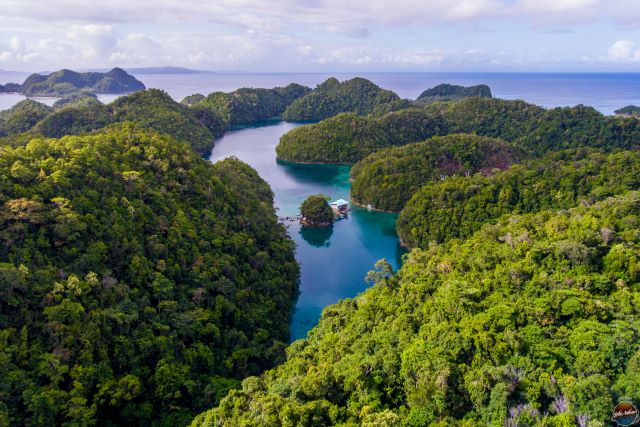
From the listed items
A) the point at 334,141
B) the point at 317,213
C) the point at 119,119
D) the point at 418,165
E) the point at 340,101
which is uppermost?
the point at 340,101

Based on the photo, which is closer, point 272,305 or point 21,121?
point 272,305

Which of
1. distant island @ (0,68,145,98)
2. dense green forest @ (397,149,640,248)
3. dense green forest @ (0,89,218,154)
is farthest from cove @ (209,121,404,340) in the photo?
distant island @ (0,68,145,98)

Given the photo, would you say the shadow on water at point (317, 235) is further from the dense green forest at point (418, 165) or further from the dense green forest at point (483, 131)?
the dense green forest at point (483, 131)

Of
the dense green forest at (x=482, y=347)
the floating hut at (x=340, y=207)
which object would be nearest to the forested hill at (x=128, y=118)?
the floating hut at (x=340, y=207)

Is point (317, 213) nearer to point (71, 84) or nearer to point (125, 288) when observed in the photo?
point (125, 288)

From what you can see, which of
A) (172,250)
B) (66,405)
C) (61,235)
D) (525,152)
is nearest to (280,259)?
(172,250)

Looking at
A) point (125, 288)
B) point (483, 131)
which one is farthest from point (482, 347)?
point (483, 131)

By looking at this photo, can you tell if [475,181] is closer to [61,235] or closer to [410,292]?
[410,292]

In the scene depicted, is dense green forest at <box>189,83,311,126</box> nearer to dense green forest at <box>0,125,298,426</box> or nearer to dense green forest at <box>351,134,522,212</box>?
dense green forest at <box>351,134,522,212</box>
